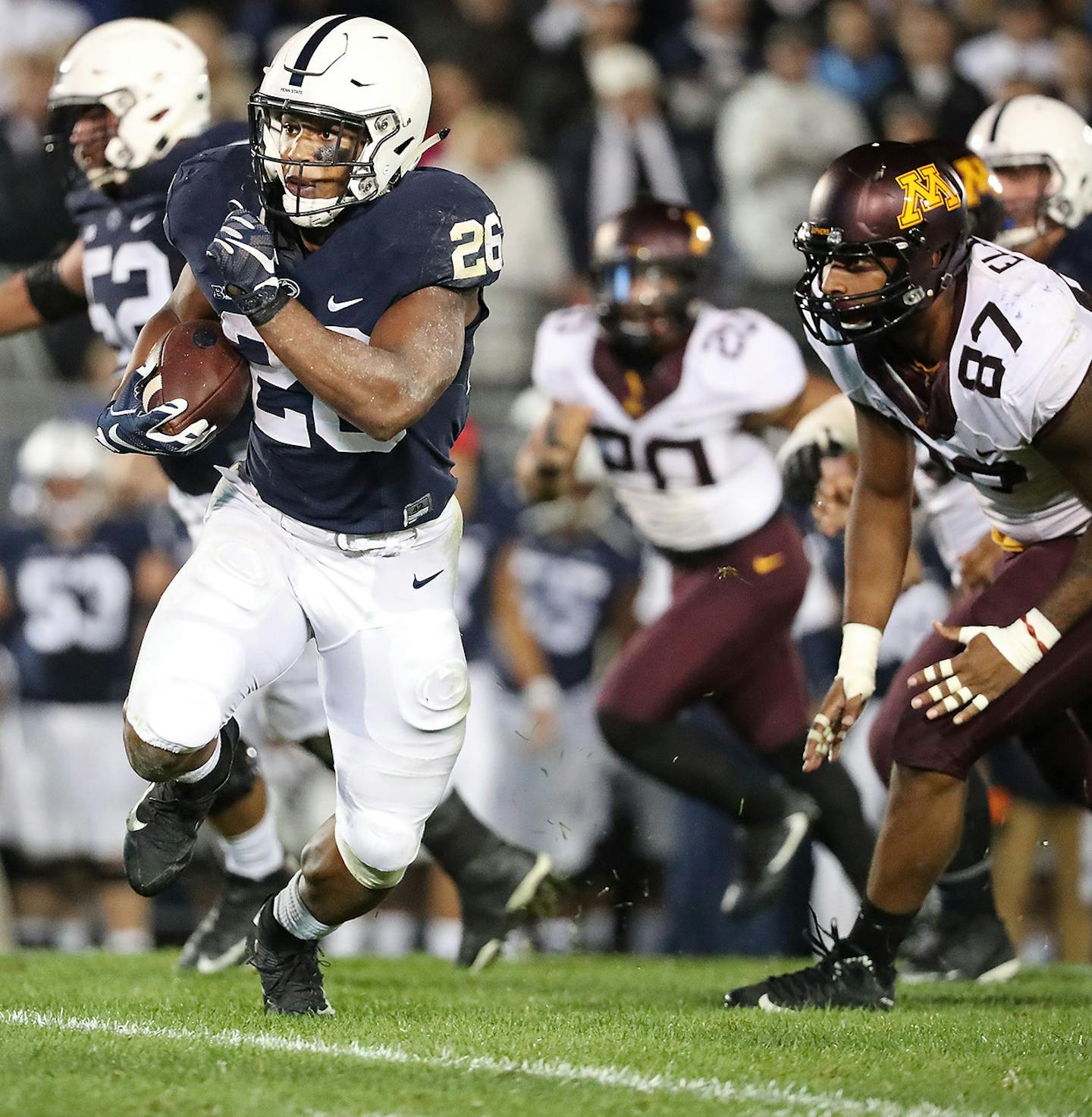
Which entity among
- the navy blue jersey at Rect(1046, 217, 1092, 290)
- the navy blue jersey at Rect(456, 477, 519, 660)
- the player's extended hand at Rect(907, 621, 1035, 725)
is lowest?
the navy blue jersey at Rect(456, 477, 519, 660)

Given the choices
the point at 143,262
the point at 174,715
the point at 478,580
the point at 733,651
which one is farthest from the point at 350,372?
the point at 478,580

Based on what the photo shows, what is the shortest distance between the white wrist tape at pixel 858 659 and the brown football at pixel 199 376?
4.25 ft

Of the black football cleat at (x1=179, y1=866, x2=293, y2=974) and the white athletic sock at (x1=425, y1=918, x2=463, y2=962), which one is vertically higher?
the black football cleat at (x1=179, y1=866, x2=293, y2=974)

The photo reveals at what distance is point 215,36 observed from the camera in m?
8.15

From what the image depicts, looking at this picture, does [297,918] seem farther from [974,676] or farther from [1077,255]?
[1077,255]

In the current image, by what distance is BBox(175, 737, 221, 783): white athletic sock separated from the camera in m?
3.38

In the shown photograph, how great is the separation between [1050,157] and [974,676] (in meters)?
1.98

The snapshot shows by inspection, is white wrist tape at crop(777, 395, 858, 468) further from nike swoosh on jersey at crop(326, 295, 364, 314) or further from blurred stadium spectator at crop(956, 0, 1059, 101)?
blurred stadium spectator at crop(956, 0, 1059, 101)

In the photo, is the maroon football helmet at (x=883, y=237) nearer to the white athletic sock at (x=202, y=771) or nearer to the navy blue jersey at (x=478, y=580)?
the white athletic sock at (x=202, y=771)

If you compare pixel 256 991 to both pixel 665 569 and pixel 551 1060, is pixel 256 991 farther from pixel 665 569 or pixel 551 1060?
pixel 665 569

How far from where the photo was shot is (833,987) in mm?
3857

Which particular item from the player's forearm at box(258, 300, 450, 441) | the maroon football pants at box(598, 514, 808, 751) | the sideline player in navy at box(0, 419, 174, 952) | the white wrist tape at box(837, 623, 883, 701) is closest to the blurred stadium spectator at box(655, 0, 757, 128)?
the sideline player in navy at box(0, 419, 174, 952)

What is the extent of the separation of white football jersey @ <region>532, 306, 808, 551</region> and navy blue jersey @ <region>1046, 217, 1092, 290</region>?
2.44 ft

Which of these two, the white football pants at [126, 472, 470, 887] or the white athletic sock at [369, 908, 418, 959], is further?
the white athletic sock at [369, 908, 418, 959]
